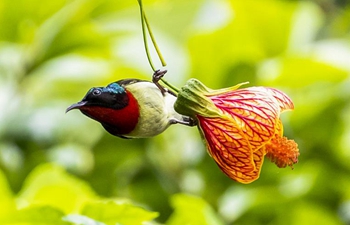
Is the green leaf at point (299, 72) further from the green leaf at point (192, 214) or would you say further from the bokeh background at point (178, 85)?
the green leaf at point (192, 214)

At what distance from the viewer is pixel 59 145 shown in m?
1.38

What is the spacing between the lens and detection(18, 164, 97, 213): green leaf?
2.30 feet

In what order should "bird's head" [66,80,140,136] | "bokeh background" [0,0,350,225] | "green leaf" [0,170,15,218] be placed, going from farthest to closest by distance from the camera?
1. "bokeh background" [0,0,350,225]
2. "green leaf" [0,170,15,218]
3. "bird's head" [66,80,140,136]

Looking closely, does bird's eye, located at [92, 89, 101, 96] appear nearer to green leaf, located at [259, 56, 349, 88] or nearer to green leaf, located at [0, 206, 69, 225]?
green leaf, located at [0, 206, 69, 225]

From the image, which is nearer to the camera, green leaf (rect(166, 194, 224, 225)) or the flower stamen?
the flower stamen

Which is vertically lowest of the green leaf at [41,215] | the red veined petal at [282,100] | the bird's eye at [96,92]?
the green leaf at [41,215]

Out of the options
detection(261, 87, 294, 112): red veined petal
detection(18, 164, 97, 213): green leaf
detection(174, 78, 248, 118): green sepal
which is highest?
detection(174, 78, 248, 118): green sepal

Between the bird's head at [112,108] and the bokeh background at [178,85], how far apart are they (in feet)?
2.46

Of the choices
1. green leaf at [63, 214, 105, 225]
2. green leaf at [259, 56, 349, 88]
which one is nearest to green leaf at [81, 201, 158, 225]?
green leaf at [63, 214, 105, 225]

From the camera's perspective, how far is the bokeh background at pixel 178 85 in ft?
4.00

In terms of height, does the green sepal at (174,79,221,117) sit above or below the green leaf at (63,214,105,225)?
above

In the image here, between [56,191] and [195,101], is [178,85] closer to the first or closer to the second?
[56,191]

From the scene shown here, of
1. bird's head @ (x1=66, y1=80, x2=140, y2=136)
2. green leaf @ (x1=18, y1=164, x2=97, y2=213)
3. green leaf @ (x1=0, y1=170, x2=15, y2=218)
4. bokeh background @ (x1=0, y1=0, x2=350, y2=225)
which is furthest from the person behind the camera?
bokeh background @ (x1=0, y1=0, x2=350, y2=225)

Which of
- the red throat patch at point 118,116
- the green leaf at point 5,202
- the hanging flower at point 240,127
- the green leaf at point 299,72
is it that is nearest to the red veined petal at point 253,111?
the hanging flower at point 240,127
